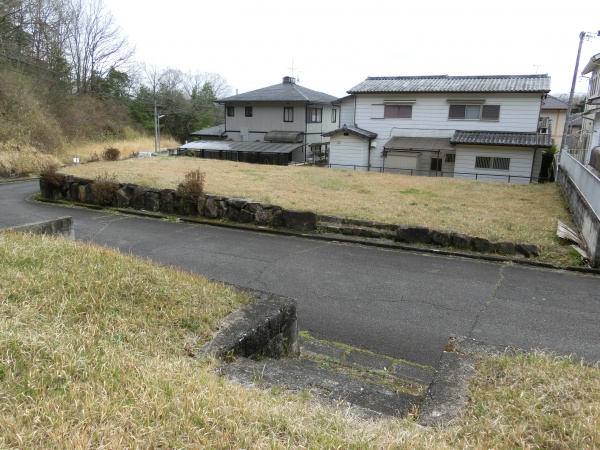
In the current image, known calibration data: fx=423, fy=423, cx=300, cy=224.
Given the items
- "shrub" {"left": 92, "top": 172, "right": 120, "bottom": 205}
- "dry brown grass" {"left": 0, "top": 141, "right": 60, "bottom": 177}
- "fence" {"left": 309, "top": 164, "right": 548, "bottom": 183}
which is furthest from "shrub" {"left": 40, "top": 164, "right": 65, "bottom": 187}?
"fence" {"left": 309, "top": 164, "right": 548, "bottom": 183}

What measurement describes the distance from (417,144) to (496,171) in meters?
4.11

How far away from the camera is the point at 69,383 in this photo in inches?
90.0

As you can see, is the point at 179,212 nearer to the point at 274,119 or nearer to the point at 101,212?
the point at 101,212

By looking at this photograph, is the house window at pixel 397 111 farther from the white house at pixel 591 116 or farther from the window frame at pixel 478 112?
the white house at pixel 591 116

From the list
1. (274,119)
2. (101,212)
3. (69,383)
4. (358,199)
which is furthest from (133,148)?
(69,383)

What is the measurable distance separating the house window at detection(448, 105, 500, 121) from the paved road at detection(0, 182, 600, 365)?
16.9 meters

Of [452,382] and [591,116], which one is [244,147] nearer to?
[591,116]

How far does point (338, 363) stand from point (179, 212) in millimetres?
7282

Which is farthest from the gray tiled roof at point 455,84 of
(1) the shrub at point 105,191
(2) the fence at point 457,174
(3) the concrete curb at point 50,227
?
(3) the concrete curb at point 50,227

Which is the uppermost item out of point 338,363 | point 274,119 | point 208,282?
point 274,119

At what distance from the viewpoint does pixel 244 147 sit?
90.3ft

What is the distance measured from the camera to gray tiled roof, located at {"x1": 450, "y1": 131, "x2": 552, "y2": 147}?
767 inches

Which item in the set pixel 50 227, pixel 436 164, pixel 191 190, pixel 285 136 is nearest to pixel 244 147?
pixel 285 136

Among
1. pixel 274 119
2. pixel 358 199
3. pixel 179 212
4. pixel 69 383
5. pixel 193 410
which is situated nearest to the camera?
pixel 193 410
